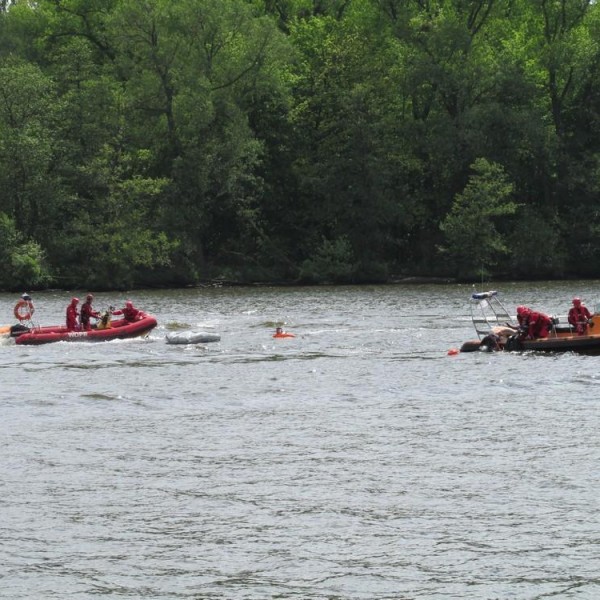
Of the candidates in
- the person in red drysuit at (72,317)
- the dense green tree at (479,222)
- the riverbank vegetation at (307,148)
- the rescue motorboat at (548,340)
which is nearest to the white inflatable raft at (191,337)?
the person in red drysuit at (72,317)

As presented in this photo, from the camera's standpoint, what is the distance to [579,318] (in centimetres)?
3769

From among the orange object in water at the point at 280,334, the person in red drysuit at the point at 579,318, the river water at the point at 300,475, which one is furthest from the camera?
the orange object in water at the point at 280,334

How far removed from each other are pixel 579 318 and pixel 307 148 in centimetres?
4579

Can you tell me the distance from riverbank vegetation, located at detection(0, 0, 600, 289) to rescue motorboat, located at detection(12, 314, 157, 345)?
29.0 m

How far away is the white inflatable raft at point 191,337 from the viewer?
43.8m

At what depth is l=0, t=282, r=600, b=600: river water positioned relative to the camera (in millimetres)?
17344

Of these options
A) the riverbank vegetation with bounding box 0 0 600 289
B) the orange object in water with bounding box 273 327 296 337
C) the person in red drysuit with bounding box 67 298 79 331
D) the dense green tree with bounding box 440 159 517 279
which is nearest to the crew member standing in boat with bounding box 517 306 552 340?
the orange object in water with bounding box 273 327 296 337

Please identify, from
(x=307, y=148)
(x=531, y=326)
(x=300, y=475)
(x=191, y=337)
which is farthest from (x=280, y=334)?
(x=307, y=148)

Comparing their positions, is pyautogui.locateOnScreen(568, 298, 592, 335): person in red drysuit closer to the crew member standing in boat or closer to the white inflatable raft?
the crew member standing in boat

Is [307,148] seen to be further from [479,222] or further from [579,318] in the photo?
[579,318]

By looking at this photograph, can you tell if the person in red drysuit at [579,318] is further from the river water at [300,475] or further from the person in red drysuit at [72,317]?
the person in red drysuit at [72,317]

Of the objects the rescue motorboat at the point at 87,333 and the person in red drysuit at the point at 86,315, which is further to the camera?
the person in red drysuit at the point at 86,315

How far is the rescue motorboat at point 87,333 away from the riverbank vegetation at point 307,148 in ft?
95.1

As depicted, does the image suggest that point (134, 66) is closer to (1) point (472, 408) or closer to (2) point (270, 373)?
(2) point (270, 373)
